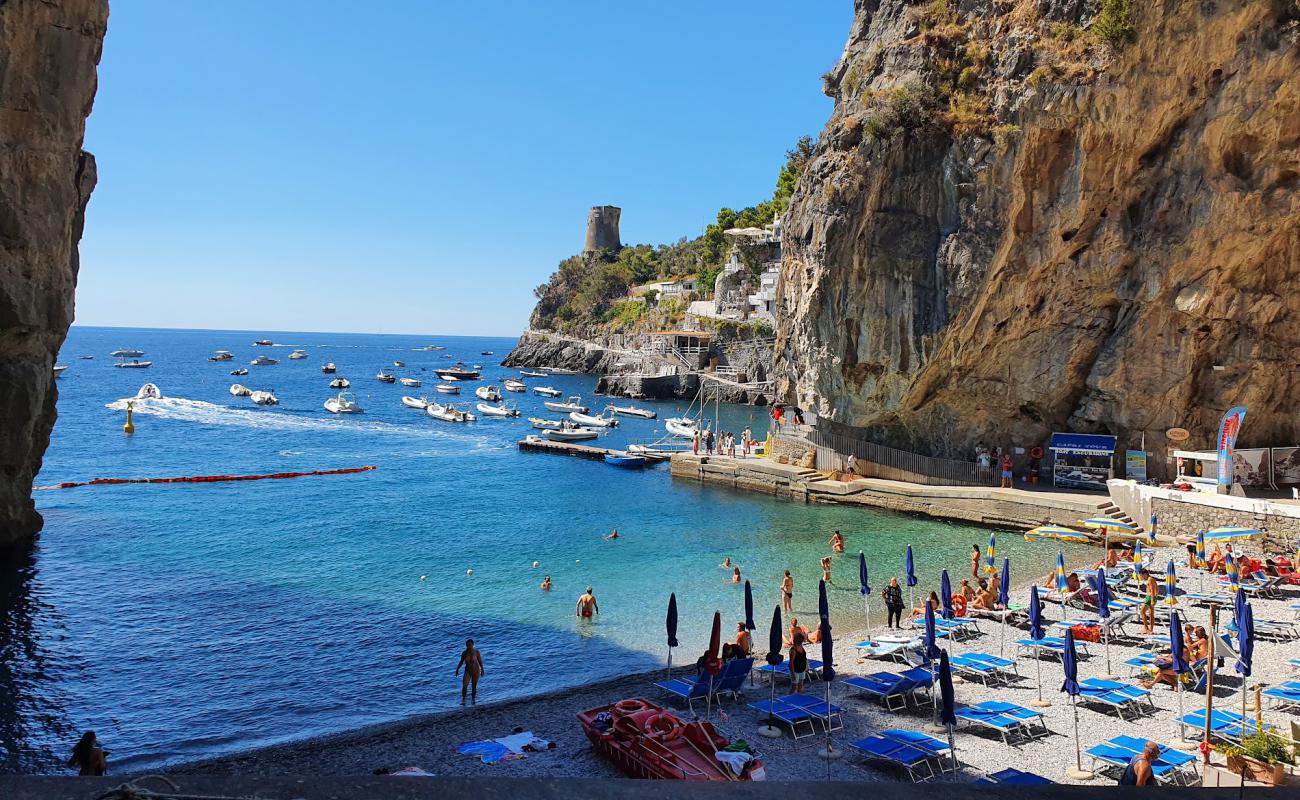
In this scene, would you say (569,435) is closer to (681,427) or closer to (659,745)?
(681,427)

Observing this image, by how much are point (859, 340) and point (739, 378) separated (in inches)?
2094

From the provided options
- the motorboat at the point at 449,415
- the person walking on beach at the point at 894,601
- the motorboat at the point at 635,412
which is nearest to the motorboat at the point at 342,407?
the motorboat at the point at 449,415

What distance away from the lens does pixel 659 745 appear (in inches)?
443

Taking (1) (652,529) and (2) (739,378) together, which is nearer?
(1) (652,529)

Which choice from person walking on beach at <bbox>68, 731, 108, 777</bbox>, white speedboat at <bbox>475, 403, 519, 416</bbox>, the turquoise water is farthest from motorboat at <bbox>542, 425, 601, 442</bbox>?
person walking on beach at <bbox>68, 731, 108, 777</bbox>

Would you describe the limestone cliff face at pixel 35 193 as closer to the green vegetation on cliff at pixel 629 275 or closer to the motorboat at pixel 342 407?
the motorboat at pixel 342 407

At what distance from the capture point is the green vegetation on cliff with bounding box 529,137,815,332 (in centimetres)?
10688

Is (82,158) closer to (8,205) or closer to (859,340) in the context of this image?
(8,205)

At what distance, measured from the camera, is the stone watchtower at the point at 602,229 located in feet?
526

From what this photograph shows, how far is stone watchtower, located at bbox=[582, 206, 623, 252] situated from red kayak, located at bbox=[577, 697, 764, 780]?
150844mm

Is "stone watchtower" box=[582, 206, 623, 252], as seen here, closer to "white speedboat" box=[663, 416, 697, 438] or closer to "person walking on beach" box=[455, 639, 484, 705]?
"white speedboat" box=[663, 416, 697, 438]

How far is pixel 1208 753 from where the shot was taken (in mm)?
11000

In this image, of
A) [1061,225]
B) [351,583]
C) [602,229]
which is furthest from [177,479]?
[602,229]

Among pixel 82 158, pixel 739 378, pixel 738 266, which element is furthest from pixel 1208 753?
pixel 738 266
